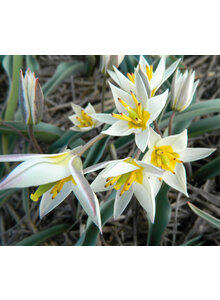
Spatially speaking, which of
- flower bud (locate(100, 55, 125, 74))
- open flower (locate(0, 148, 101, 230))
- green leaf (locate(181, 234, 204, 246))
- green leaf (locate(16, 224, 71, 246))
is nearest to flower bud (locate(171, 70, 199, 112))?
flower bud (locate(100, 55, 125, 74))

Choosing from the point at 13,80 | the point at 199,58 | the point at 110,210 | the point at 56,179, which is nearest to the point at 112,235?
the point at 110,210

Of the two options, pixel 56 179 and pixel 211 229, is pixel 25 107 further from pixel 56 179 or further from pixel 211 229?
pixel 211 229

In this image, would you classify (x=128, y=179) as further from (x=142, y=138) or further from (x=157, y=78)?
(x=157, y=78)

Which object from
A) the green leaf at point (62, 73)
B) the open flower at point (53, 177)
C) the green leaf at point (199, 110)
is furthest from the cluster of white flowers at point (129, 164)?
the green leaf at point (62, 73)

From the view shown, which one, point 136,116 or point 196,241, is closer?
point 136,116

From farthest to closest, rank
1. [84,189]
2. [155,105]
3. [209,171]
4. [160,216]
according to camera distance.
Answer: [209,171] → [160,216] → [155,105] → [84,189]

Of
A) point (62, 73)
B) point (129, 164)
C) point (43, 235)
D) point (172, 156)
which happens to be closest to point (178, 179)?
point (172, 156)
